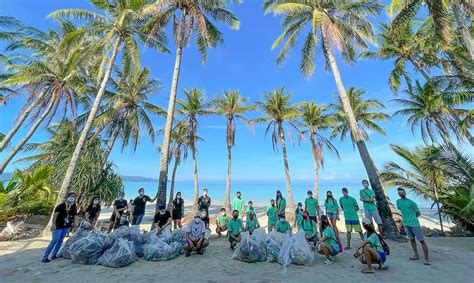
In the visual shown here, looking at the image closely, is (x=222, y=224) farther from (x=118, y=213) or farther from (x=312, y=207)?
(x=118, y=213)

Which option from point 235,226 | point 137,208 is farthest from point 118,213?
point 235,226

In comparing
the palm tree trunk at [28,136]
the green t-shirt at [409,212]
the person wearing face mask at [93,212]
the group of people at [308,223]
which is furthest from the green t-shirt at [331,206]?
the palm tree trunk at [28,136]

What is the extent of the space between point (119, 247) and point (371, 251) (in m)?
5.77

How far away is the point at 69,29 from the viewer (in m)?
15.3

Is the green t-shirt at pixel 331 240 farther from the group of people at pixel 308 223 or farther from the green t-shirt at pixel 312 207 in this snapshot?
the green t-shirt at pixel 312 207

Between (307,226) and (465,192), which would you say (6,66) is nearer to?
(307,226)

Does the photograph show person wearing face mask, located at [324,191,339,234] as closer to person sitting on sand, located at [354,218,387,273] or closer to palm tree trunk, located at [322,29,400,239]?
palm tree trunk, located at [322,29,400,239]

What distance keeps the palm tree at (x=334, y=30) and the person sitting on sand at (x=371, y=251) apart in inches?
185

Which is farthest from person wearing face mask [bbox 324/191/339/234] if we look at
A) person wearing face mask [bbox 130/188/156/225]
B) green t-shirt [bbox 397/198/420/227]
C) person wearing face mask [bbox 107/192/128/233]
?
person wearing face mask [bbox 107/192/128/233]

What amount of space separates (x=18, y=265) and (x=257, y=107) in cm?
1741

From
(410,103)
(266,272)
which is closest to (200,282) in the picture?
(266,272)

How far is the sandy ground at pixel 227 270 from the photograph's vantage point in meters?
4.75

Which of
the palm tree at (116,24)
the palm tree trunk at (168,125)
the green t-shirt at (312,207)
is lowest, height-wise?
the green t-shirt at (312,207)

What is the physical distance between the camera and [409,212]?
609cm
